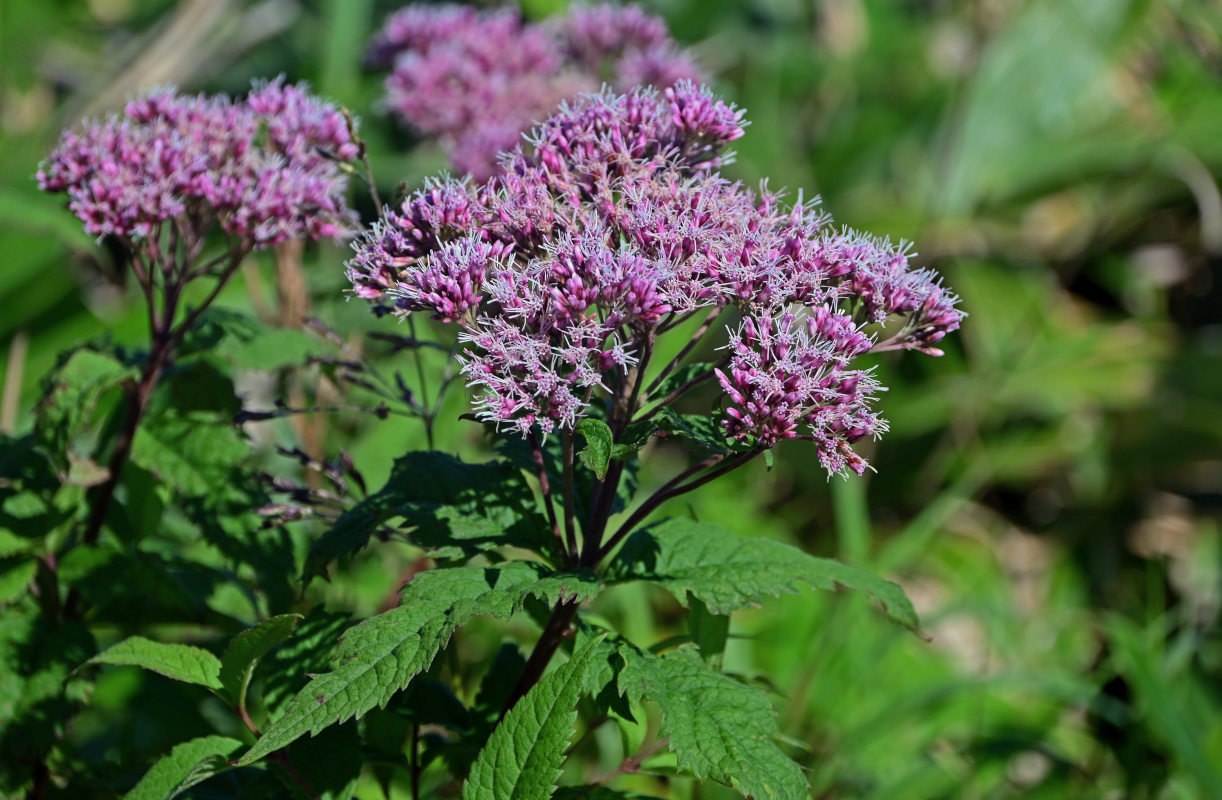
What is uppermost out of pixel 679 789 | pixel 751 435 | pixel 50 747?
pixel 751 435

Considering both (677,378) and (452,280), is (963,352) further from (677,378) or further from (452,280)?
(452,280)

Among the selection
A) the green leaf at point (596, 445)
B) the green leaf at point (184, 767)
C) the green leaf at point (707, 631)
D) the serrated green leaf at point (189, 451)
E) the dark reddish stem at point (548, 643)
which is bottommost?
the green leaf at point (184, 767)

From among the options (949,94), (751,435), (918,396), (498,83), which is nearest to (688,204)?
(751,435)

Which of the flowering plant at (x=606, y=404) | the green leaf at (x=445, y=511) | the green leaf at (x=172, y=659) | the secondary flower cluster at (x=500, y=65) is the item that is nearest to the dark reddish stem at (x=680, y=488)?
the flowering plant at (x=606, y=404)

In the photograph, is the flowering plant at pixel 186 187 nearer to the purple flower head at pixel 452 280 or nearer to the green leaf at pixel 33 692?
the green leaf at pixel 33 692

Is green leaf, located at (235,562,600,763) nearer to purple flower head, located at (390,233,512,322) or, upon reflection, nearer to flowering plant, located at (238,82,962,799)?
flowering plant, located at (238,82,962,799)

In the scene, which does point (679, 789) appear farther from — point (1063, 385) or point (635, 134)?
point (1063, 385)
